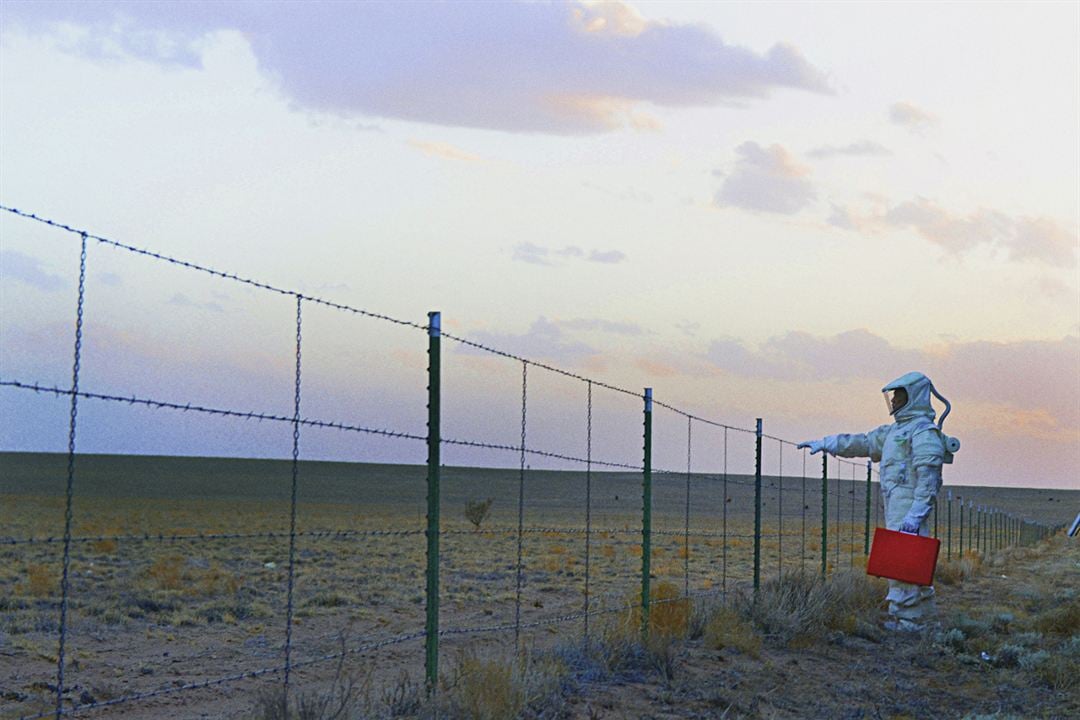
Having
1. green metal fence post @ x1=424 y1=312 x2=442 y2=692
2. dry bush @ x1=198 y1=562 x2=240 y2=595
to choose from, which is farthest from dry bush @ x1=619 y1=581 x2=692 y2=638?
dry bush @ x1=198 y1=562 x2=240 y2=595

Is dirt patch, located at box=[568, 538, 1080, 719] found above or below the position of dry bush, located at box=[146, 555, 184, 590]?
above

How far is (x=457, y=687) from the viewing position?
9.55 metres

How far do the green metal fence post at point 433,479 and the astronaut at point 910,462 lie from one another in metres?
9.01

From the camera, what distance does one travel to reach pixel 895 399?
704 inches

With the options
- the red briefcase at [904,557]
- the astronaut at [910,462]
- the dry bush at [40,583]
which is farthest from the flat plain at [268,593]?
the astronaut at [910,462]

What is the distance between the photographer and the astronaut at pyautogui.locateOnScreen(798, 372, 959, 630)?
17.1m

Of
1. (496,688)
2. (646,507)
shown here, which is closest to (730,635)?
(646,507)

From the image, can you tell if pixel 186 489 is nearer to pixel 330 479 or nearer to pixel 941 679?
pixel 330 479

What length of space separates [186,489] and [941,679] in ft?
324

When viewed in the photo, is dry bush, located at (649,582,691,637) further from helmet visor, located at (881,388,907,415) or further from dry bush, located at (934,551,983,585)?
dry bush, located at (934,551,983,585)

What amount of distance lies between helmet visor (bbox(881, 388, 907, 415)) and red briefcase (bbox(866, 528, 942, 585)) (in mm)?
1914

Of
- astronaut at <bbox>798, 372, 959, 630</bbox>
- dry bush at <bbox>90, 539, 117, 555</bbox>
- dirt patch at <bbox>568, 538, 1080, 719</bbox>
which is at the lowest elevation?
dry bush at <bbox>90, 539, 117, 555</bbox>

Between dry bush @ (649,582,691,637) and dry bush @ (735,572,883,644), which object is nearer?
dry bush @ (649,582,691,637)

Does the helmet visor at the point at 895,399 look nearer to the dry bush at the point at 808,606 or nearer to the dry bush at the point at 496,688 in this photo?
the dry bush at the point at 808,606
